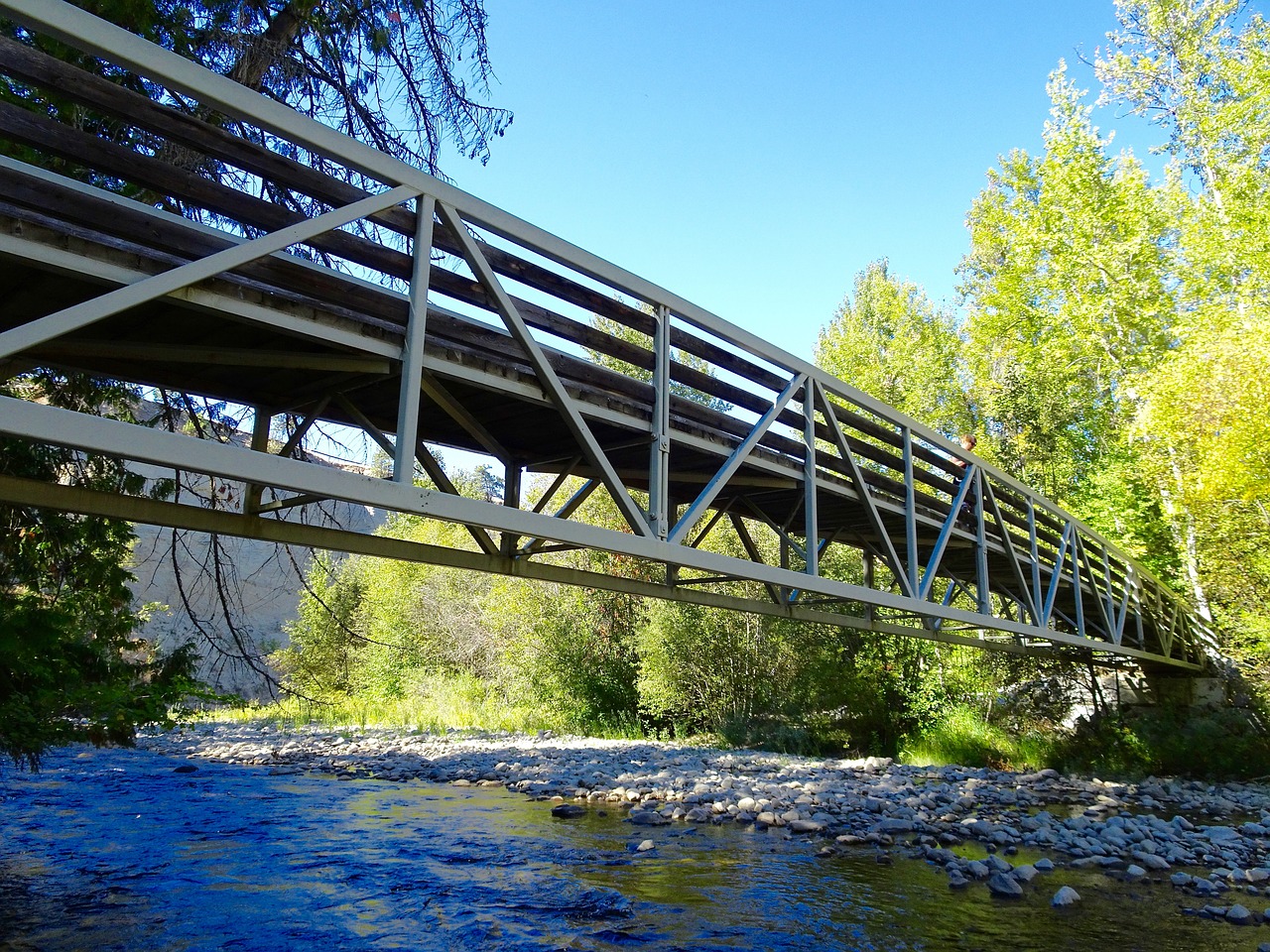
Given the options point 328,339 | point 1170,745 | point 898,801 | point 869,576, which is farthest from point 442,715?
point 328,339

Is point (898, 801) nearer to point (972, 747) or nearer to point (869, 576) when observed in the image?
point (869, 576)

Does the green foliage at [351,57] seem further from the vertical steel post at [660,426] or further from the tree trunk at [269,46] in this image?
Answer: the vertical steel post at [660,426]

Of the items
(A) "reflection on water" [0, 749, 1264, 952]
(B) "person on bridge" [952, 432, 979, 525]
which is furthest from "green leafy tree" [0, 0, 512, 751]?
(B) "person on bridge" [952, 432, 979, 525]

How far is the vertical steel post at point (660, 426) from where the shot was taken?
5.48 meters

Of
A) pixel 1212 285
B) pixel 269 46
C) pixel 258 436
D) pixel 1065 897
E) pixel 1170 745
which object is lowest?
pixel 1065 897

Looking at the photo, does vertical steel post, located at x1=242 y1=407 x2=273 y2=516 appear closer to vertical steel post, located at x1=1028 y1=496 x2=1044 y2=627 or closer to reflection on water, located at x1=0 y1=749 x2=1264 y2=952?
reflection on water, located at x1=0 y1=749 x2=1264 y2=952

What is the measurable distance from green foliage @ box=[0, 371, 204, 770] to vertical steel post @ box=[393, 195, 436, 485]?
2346mm

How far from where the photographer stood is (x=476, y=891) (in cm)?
779

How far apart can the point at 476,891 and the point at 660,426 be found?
4.87 metres

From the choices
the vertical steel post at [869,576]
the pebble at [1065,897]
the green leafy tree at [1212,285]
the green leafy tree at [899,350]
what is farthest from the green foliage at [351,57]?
the green leafy tree at [899,350]

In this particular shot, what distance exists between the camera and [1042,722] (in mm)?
19984

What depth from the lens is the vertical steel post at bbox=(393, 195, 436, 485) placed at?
3.88 meters

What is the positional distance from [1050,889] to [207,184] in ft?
30.0

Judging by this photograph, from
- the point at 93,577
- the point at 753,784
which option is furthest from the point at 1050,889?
the point at 93,577
